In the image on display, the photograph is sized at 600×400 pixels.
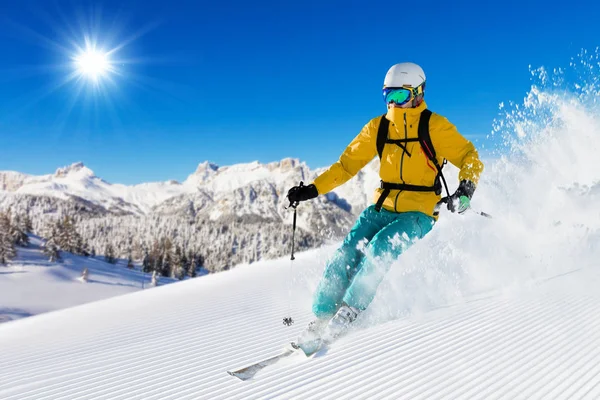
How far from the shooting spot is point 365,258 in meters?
4.65

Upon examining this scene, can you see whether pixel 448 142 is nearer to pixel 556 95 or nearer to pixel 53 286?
pixel 556 95

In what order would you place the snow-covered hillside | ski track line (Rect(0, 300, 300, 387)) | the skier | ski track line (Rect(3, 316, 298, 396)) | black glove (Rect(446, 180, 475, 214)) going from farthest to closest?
1. the snow-covered hillside
2. black glove (Rect(446, 180, 475, 214))
3. the skier
4. ski track line (Rect(0, 300, 300, 387))
5. ski track line (Rect(3, 316, 298, 396))

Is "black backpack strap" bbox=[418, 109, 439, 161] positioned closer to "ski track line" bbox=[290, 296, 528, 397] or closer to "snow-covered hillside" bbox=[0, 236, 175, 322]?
"ski track line" bbox=[290, 296, 528, 397]

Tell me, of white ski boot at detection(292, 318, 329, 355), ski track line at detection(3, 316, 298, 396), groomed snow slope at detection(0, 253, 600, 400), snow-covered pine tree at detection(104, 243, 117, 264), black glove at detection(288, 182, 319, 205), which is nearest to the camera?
groomed snow slope at detection(0, 253, 600, 400)

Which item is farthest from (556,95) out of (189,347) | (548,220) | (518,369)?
(189,347)

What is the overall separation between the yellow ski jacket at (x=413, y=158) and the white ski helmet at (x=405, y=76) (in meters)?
0.27

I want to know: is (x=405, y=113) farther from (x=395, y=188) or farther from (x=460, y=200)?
(x=460, y=200)

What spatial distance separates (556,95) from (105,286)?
64.2m

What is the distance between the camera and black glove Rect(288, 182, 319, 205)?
506cm

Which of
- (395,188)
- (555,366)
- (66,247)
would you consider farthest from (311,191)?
(66,247)

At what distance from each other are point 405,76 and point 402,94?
201mm

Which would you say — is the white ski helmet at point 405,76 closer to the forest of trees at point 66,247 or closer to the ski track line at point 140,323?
the ski track line at point 140,323

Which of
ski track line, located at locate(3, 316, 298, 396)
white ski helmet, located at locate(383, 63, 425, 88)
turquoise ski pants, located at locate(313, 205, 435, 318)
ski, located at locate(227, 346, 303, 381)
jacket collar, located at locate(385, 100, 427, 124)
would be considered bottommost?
ski track line, located at locate(3, 316, 298, 396)

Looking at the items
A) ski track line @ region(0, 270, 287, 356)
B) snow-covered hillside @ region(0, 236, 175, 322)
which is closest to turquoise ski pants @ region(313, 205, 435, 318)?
ski track line @ region(0, 270, 287, 356)
